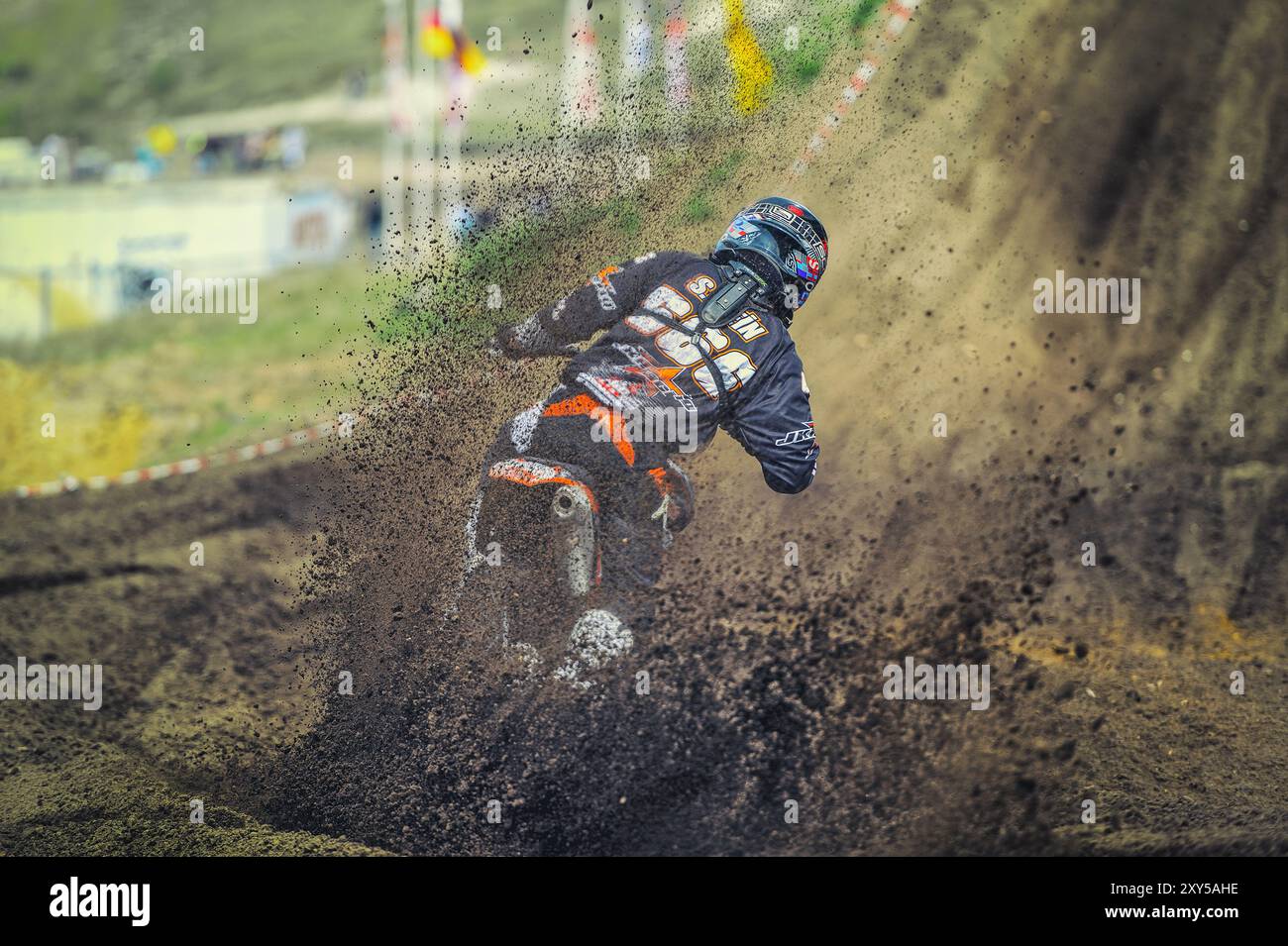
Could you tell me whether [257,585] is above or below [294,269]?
below

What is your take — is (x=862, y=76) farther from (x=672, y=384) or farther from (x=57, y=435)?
(x=57, y=435)

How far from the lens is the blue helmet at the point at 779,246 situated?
735 cm

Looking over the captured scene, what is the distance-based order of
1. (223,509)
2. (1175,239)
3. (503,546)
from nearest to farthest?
1. (503,546)
2. (1175,239)
3. (223,509)

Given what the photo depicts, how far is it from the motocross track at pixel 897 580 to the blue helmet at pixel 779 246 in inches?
49.1

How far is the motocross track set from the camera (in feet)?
25.6

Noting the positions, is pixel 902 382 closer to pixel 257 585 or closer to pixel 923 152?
pixel 923 152

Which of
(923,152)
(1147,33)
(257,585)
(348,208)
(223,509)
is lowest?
(257,585)

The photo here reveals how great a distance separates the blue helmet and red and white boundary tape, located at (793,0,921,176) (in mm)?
2128

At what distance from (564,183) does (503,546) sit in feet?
9.77

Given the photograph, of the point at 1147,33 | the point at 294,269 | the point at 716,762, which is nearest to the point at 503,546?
the point at 716,762

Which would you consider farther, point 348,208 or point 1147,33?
point 348,208

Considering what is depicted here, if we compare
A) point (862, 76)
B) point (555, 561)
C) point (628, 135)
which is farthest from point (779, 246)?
point (862, 76)

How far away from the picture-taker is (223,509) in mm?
11828

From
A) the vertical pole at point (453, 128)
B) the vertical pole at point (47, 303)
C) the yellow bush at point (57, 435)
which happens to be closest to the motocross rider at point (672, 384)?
the vertical pole at point (453, 128)
